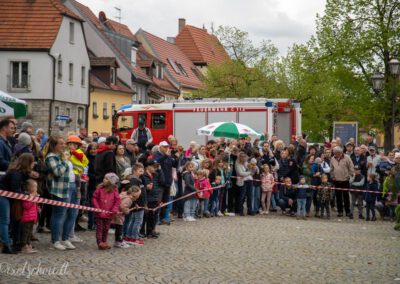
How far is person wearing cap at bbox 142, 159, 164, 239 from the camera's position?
15.4m

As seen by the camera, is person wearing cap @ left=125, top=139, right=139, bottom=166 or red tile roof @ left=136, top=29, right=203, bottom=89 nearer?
person wearing cap @ left=125, top=139, right=139, bottom=166

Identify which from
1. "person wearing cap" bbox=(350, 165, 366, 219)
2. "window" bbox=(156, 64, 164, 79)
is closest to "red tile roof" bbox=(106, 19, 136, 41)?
"window" bbox=(156, 64, 164, 79)

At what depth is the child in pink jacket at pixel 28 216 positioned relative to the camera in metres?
12.3

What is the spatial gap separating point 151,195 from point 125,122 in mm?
17766

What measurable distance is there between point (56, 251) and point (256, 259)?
3262 millimetres

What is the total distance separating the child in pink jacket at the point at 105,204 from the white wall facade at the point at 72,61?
33838mm

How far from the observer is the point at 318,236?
16875mm

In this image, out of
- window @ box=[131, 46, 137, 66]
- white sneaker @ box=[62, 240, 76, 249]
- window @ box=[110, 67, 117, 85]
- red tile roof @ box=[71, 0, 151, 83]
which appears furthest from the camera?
window @ box=[131, 46, 137, 66]

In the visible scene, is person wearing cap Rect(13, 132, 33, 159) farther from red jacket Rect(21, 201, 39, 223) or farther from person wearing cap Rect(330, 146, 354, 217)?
person wearing cap Rect(330, 146, 354, 217)

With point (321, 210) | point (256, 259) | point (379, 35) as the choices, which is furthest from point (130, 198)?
point (379, 35)

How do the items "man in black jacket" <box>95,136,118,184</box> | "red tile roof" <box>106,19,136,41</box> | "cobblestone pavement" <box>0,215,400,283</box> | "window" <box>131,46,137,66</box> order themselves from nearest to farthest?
"cobblestone pavement" <box>0,215,400,283</box>
"man in black jacket" <box>95,136,118,184</box>
"window" <box>131,46,137,66</box>
"red tile roof" <box>106,19,136,41</box>

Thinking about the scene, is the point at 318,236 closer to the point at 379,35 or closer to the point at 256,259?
the point at 256,259

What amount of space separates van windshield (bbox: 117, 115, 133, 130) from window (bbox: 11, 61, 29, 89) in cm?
1429

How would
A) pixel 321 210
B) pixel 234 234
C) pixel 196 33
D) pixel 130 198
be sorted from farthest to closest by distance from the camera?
pixel 196 33 → pixel 321 210 → pixel 234 234 → pixel 130 198
